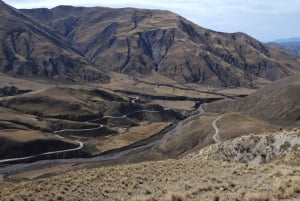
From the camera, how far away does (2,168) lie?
140 meters

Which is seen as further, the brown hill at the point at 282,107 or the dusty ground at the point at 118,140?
the dusty ground at the point at 118,140

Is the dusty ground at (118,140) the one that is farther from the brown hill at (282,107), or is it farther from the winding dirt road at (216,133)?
the brown hill at (282,107)

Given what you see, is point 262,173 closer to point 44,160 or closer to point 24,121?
point 44,160

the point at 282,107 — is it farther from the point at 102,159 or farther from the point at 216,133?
the point at 102,159

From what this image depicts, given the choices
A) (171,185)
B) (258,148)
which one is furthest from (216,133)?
(171,185)

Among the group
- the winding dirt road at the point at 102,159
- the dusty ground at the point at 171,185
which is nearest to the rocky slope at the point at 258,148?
the dusty ground at the point at 171,185

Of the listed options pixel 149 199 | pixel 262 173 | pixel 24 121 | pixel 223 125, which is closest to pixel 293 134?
pixel 262 173

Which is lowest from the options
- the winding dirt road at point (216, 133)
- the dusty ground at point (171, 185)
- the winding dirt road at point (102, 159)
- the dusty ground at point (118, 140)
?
the dusty ground at point (118, 140)

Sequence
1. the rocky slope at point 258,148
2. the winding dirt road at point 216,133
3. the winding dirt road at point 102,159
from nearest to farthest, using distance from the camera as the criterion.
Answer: the rocky slope at point 258,148 < the winding dirt road at point 216,133 < the winding dirt road at point 102,159

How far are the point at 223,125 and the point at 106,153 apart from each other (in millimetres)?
39829

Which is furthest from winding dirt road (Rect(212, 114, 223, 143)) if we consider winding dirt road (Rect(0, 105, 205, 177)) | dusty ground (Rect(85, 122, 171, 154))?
dusty ground (Rect(85, 122, 171, 154))

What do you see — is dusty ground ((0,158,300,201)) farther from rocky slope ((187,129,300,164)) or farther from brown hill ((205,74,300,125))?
brown hill ((205,74,300,125))

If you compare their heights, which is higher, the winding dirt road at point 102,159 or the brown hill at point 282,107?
the brown hill at point 282,107

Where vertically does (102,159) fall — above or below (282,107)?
below
